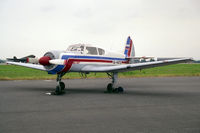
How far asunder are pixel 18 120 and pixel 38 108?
167 cm

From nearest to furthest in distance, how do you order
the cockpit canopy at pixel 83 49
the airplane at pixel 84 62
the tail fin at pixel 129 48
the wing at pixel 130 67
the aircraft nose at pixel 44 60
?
1. the wing at pixel 130 67
2. the aircraft nose at pixel 44 60
3. the airplane at pixel 84 62
4. the cockpit canopy at pixel 83 49
5. the tail fin at pixel 129 48

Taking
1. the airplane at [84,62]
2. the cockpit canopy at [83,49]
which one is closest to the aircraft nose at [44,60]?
the airplane at [84,62]

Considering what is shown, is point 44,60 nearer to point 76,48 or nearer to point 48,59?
point 48,59

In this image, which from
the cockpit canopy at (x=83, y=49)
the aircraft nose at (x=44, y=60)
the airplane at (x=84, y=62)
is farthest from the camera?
the cockpit canopy at (x=83, y=49)

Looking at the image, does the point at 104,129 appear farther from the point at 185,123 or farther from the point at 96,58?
the point at 96,58

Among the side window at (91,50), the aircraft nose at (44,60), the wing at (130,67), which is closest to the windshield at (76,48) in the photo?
the side window at (91,50)

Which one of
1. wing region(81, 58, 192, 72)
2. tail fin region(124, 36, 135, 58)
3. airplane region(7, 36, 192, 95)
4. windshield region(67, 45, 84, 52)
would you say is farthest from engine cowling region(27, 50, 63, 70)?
tail fin region(124, 36, 135, 58)

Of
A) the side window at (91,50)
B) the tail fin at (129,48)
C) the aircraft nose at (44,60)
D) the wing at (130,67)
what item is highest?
the tail fin at (129,48)

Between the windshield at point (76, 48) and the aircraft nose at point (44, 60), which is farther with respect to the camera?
the windshield at point (76, 48)

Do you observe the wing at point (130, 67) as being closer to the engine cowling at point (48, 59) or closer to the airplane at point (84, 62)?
the airplane at point (84, 62)

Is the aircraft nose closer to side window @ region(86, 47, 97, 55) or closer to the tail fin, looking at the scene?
side window @ region(86, 47, 97, 55)

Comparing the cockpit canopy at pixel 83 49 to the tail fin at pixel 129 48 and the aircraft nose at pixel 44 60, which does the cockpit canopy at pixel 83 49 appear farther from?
the tail fin at pixel 129 48

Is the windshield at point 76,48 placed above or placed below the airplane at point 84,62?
above

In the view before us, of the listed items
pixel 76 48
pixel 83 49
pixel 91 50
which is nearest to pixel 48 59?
pixel 76 48
